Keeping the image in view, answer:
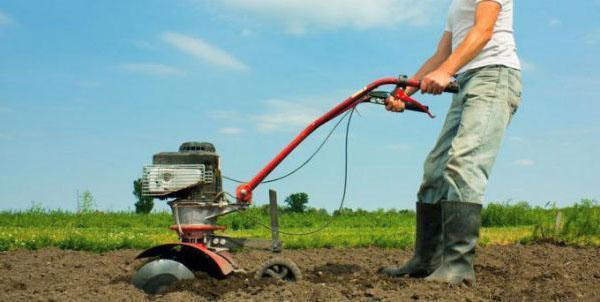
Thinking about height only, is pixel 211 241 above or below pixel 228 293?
above

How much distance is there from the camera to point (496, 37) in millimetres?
5199

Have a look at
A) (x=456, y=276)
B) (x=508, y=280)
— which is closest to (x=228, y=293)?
(x=456, y=276)

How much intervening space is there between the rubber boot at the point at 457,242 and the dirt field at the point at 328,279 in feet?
0.43

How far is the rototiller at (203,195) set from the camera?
520cm

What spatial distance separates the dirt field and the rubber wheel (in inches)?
4.8

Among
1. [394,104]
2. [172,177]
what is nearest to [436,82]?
[394,104]

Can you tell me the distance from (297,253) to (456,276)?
11.2ft

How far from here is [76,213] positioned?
15703 millimetres

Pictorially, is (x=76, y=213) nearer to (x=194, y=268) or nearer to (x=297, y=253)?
(x=297, y=253)

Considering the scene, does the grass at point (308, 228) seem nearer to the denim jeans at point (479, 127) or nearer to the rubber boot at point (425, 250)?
the rubber boot at point (425, 250)

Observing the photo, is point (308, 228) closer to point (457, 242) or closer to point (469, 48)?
point (457, 242)

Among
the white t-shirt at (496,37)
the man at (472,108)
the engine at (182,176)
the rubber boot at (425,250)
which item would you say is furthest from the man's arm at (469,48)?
the engine at (182,176)

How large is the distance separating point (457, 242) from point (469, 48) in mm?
1463

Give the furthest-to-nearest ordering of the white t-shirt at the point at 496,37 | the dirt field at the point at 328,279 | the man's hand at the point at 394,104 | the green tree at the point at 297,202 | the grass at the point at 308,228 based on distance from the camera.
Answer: the green tree at the point at 297,202, the grass at the point at 308,228, the man's hand at the point at 394,104, the white t-shirt at the point at 496,37, the dirt field at the point at 328,279
